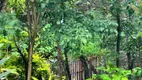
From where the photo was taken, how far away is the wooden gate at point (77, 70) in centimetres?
598

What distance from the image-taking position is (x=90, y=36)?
267 cm

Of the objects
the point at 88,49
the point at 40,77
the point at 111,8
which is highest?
the point at 111,8

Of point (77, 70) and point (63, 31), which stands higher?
point (63, 31)

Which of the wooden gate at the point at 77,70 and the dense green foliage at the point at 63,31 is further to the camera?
the wooden gate at the point at 77,70

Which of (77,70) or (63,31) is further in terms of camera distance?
(77,70)

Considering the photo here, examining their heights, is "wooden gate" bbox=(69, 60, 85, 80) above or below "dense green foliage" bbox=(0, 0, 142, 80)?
below

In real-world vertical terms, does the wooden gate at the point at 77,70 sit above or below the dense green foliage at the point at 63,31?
below

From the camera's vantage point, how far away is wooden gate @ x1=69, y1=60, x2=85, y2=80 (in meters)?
5.98

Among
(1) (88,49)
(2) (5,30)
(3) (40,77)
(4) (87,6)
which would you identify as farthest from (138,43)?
(2) (5,30)

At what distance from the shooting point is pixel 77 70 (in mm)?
6098

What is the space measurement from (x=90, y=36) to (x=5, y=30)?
2.49 ft

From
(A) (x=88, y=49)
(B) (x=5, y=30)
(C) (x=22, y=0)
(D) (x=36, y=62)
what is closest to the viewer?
(B) (x=5, y=30)

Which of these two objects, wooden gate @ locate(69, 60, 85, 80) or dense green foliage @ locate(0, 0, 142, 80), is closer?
dense green foliage @ locate(0, 0, 142, 80)

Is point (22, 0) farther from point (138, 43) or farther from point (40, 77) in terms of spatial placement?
point (138, 43)
